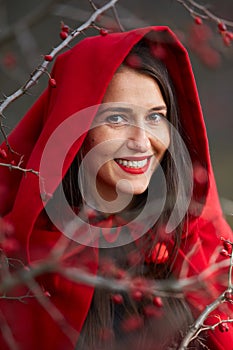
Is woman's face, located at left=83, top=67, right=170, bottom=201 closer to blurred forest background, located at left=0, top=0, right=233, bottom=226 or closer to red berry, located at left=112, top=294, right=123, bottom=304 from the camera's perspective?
red berry, located at left=112, top=294, right=123, bottom=304

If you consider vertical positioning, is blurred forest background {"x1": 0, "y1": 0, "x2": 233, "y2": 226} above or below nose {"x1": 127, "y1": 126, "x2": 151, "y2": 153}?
above

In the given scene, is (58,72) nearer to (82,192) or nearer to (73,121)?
(73,121)

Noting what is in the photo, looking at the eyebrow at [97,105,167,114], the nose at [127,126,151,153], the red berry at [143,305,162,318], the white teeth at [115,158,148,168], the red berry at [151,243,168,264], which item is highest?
the eyebrow at [97,105,167,114]

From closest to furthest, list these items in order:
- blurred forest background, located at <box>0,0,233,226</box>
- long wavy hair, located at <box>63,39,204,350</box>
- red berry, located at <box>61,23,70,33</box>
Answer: red berry, located at <box>61,23,70,33</box> → long wavy hair, located at <box>63,39,204,350</box> → blurred forest background, located at <box>0,0,233,226</box>

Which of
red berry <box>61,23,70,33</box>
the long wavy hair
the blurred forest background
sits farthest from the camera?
the blurred forest background

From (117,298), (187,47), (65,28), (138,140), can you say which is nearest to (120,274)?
(117,298)

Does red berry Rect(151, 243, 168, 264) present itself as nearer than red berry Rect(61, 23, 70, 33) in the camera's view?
No

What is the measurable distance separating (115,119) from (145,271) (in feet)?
1.32

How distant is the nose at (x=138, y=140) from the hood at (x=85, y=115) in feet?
0.34

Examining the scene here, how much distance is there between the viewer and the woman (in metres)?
1.69

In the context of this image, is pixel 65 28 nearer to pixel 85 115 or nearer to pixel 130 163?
pixel 85 115

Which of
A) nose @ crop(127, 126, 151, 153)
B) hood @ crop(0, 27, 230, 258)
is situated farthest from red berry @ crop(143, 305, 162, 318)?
nose @ crop(127, 126, 151, 153)

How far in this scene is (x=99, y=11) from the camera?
1.66m

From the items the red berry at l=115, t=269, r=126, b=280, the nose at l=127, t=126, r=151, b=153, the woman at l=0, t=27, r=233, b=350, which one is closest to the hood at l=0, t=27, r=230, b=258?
the woman at l=0, t=27, r=233, b=350
